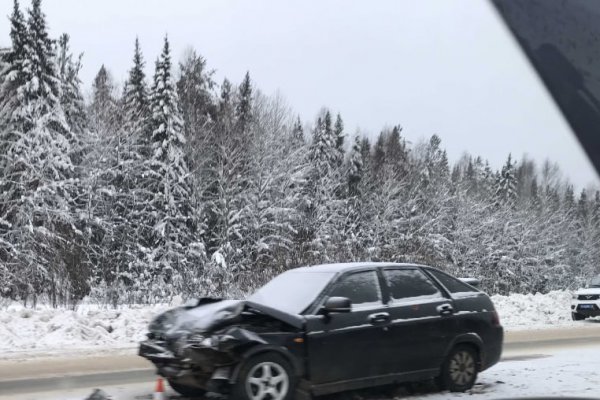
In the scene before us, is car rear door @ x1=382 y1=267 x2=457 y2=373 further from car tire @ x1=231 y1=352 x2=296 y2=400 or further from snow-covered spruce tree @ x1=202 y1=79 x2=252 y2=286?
snow-covered spruce tree @ x1=202 y1=79 x2=252 y2=286

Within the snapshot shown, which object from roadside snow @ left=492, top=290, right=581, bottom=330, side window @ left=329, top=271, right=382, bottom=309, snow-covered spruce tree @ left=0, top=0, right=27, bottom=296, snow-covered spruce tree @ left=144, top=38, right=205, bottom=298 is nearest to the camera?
side window @ left=329, top=271, right=382, bottom=309

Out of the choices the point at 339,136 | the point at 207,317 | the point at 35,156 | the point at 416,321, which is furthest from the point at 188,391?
the point at 339,136

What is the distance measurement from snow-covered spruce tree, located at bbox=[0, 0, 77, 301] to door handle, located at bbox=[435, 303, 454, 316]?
18.2 metres

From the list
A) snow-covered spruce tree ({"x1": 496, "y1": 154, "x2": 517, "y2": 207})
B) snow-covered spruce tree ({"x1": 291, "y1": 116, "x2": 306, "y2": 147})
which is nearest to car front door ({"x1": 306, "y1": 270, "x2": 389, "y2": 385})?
snow-covered spruce tree ({"x1": 291, "y1": 116, "x2": 306, "y2": 147})

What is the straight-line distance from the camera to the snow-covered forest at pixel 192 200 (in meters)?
25.4

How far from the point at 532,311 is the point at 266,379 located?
55.6 feet

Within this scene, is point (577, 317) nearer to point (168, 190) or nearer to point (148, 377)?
point (148, 377)

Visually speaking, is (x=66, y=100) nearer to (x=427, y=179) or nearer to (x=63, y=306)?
(x=63, y=306)

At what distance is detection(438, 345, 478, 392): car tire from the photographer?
25.8 ft

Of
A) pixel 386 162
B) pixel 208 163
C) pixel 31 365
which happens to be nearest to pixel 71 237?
pixel 31 365

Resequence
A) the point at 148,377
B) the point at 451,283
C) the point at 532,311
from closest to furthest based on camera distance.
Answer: the point at 451,283 → the point at 148,377 → the point at 532,311

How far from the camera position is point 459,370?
26.1 feet

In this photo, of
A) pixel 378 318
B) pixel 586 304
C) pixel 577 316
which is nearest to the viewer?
pixel 378 318

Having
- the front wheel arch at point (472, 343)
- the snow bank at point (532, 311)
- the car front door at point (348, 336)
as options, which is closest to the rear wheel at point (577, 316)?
the snow bank at point (532, 311)
